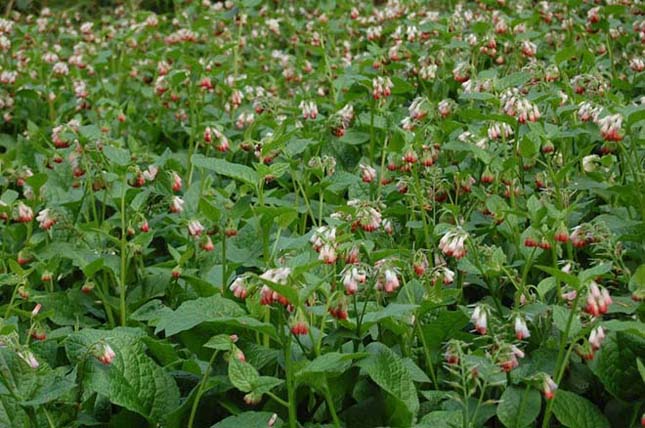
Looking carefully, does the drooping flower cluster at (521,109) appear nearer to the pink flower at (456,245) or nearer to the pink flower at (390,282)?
the pink flower at (456,245)

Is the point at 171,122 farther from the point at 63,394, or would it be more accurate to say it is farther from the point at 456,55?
the point at 63,394

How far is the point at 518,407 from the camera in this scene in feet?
7.94

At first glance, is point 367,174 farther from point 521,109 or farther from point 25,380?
point 25,380

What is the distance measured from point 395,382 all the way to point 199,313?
568mm

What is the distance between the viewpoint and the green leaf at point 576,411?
8.07 feet

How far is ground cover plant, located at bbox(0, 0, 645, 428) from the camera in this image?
2439 millimetres

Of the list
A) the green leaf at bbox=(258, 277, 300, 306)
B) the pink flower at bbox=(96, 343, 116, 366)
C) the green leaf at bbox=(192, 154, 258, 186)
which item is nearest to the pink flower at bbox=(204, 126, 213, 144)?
the green leaf at bbox=(192, 154, 258, 186)

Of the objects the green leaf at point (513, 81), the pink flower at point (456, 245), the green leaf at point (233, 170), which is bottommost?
the pink flower at point (456, 245)

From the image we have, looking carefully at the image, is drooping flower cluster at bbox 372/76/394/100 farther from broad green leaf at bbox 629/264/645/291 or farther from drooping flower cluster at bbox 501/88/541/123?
broad green leaf at bbox 629/264/645/291

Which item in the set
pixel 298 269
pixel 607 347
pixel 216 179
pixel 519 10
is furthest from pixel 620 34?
pixel 298 269

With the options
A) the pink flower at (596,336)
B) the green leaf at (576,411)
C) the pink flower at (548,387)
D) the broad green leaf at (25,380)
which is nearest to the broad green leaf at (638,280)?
the pink flower at (596,336)

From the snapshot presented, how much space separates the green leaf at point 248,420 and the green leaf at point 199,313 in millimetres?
263

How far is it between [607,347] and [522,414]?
1.13ft

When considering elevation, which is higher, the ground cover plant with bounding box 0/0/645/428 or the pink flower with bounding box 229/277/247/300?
the pink flower with bounding box 229/277/247/300
